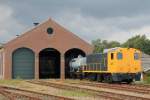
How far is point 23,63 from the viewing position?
58.6 metres

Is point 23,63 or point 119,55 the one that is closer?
point 119,55

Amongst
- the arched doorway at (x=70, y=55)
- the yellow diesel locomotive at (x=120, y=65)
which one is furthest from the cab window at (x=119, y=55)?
the arched doorway at (x=70, y=55)

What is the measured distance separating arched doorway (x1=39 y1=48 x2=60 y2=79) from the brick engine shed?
14.7ft

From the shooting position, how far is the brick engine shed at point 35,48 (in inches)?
2263

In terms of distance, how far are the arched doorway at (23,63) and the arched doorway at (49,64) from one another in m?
6.35

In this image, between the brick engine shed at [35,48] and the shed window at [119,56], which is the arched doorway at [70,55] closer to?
the brick engine shed at [35,48]

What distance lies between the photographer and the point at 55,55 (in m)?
66.4

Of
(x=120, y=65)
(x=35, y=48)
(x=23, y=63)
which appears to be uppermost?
(x=35, y=48)

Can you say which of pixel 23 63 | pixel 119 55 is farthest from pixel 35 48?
pixel 119 55

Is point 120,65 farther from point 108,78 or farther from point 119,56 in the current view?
point 108,78

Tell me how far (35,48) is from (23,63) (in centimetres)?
258

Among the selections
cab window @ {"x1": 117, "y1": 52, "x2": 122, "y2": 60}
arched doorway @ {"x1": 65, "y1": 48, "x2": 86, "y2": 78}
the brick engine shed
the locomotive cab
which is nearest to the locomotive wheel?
the locomotive cab

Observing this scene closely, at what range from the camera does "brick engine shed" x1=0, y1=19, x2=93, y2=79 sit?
189 feet

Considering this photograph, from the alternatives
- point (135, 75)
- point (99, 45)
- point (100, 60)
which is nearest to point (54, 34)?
point (100, 60)
